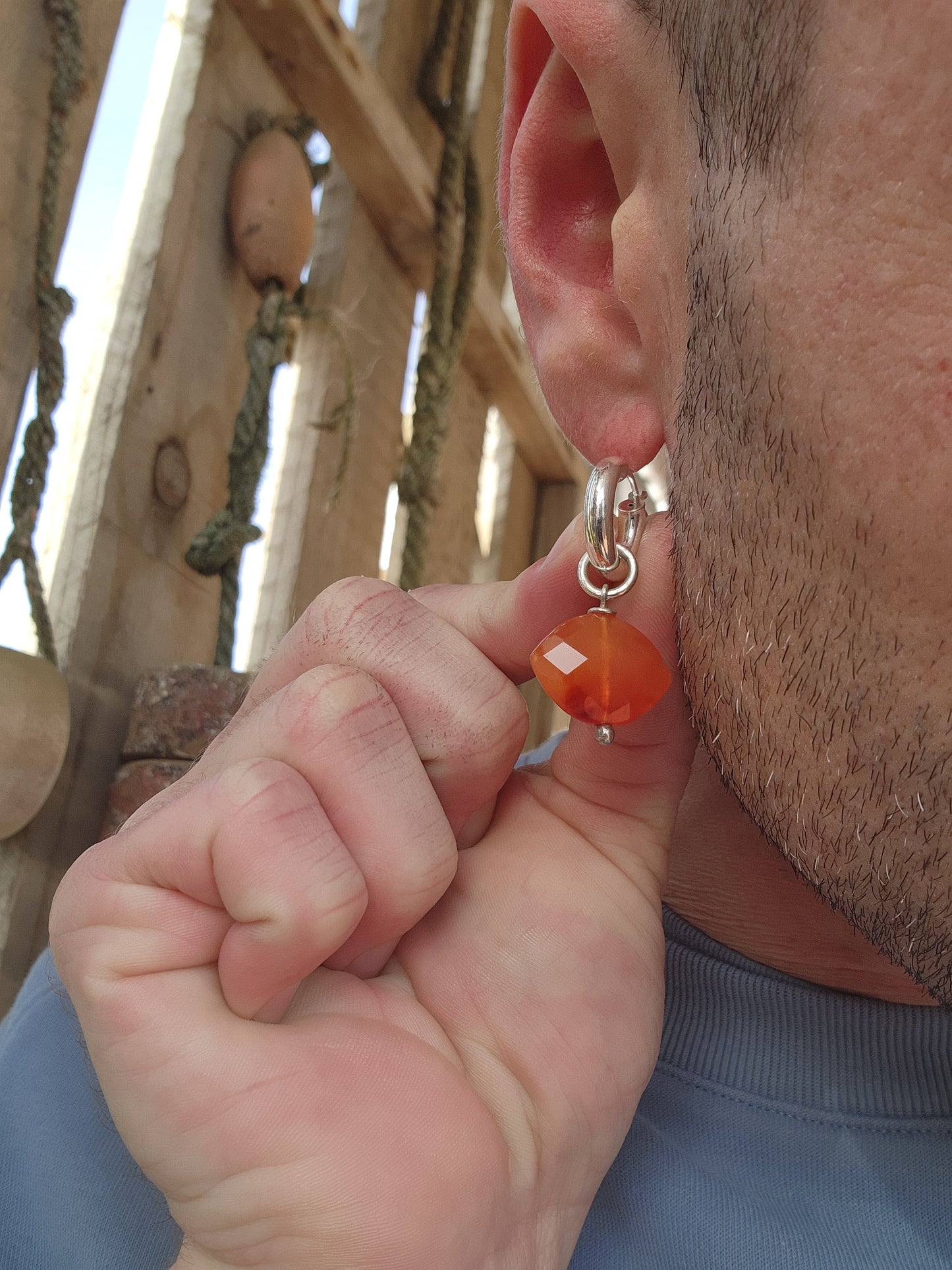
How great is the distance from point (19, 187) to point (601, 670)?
A: 702 millimetres

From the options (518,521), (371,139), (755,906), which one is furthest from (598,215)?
(518,521)

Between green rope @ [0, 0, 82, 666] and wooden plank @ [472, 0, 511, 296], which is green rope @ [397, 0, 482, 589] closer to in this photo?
wooden plank @ [472, 0, 511, 296]

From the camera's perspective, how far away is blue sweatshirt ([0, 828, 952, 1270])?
713 millimetres

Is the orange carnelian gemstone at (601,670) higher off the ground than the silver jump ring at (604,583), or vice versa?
the silver jump ring at (604,583)

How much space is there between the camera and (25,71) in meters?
0.98

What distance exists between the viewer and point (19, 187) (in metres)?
0.98

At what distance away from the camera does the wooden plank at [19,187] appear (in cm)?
96

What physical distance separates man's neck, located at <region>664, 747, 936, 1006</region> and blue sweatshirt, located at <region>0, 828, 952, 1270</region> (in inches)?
0.7

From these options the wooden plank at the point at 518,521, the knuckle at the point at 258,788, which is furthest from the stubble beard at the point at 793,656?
the wooden plank at the point at 518,521

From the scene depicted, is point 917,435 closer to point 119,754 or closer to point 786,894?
point 786,894

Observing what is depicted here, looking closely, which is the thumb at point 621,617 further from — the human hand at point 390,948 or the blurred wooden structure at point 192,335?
the blurred wooden structure at point 192,335

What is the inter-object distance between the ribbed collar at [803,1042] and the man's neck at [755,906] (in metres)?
0.02

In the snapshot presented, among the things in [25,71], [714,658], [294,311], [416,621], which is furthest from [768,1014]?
[25,71]

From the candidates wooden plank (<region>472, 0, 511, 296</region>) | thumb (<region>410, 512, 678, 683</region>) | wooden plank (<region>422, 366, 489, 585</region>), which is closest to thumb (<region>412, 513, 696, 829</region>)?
thumb (<region>410, 512, 678, 683</region>)
